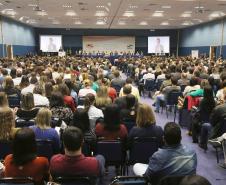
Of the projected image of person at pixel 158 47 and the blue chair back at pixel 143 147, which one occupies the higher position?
the projected image of person at pixel 158 47

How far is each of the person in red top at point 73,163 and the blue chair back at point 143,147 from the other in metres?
1.14

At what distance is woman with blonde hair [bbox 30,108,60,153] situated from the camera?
407 centimetres

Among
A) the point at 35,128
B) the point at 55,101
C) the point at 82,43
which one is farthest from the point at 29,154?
the point at 82,43

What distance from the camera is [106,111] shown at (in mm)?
4621

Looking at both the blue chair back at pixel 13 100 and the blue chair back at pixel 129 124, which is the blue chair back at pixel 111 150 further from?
the blue chair back at pixel 13 100

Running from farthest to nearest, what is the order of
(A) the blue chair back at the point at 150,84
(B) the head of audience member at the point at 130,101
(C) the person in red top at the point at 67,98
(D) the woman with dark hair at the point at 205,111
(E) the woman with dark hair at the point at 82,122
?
(A) the blue chair back at the point at 150,84
(C) the person in red top at the point at 67,98
(D) the woman with dark hair at the point at 205,111
(B) the head of audience member at the point at 130,101
(E) the woman with dark hair at the point at 82,122

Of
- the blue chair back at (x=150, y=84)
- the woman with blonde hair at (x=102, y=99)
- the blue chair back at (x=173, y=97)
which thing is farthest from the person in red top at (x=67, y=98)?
the blue chair back at (x=150, y=84)

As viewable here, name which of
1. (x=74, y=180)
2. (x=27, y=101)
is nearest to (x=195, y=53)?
(x=27, y=101)

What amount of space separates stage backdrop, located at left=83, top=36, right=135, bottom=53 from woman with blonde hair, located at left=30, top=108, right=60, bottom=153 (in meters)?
34.2

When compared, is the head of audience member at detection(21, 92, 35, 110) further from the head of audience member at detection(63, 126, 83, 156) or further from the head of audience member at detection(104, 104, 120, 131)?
the head of audience member at detection(63, 126, 83, 156)

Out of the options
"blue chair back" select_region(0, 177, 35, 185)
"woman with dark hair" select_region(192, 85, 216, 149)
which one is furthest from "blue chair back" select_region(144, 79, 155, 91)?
"blue chair back" select_region(0, 177, 35, 185)

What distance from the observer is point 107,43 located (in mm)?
38062

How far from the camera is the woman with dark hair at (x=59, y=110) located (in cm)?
527

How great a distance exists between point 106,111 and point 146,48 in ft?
112
